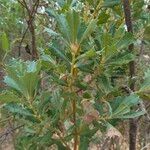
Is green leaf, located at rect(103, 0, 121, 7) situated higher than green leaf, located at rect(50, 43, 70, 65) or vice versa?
green leaf, located at rect(103, 0, 121, 7)

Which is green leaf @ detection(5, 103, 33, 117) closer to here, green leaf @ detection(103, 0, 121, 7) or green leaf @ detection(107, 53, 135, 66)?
green leaf @ detection(107, 53, 135, 66)

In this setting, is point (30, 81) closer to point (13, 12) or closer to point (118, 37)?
point (118, 37)

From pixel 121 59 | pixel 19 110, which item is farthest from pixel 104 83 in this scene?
pixel 19 110

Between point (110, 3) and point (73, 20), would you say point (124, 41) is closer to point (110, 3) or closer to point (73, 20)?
point (73, 20)

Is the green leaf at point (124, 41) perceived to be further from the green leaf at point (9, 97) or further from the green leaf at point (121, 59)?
the green leaf at point (9, 97)

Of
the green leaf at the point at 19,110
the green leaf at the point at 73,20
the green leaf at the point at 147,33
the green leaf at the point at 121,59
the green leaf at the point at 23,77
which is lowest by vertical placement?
the green leaf at the point at 19,110

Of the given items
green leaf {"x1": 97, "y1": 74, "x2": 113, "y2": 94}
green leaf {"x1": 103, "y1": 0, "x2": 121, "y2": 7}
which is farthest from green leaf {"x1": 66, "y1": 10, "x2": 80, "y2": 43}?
green leaf {"x1": 103, "y1": 0, "x2": 121, "y2": 7}

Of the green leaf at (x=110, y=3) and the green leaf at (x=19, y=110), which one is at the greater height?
the green leaf at (x=110, y=3)

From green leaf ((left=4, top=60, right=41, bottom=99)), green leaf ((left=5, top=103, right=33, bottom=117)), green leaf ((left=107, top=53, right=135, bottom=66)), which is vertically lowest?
green leaf ((left=5, top=103, right=33, bottom=117))

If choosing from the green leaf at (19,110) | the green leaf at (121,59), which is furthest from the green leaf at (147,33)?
the green leaf at (19,110)

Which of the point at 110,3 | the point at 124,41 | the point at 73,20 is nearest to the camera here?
the point at 73,20

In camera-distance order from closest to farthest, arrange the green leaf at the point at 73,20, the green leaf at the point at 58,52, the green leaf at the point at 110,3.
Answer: the green leaf at the point at 73,20, the green leaf at the point at 58,52, the green leaf at the point at 110,3

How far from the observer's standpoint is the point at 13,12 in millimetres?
3623

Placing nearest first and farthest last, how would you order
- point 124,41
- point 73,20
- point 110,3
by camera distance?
point 73,20, point 124,41, point 110,3
